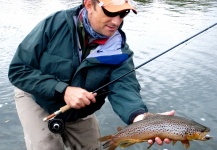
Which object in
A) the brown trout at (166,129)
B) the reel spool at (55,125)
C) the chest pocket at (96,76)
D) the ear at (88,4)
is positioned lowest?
the reel spool at (55,125)

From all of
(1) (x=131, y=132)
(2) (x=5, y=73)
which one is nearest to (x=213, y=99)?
(1) (x=131, y=132)

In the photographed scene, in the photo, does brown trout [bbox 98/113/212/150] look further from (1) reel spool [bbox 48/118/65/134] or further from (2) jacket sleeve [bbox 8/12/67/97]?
(2) jacket sleeve [bbox 8/12/67/97]

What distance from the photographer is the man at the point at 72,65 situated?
3.78m

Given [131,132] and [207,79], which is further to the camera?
[207,79]

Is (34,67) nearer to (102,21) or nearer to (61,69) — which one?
(61,69)

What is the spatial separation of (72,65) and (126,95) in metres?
0.79

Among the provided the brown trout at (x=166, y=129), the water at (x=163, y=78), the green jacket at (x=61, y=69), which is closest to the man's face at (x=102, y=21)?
the green jacket at (x=61, y=69)

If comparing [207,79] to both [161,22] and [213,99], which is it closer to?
[213,99]

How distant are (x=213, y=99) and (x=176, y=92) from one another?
0.99m

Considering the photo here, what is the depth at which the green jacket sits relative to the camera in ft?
12.5

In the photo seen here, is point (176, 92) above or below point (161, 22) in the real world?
above

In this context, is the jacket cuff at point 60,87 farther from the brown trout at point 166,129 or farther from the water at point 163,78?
the water at point 163,78

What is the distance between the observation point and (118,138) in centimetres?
350

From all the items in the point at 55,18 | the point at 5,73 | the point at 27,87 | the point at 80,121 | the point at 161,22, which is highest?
the point at 55,18
